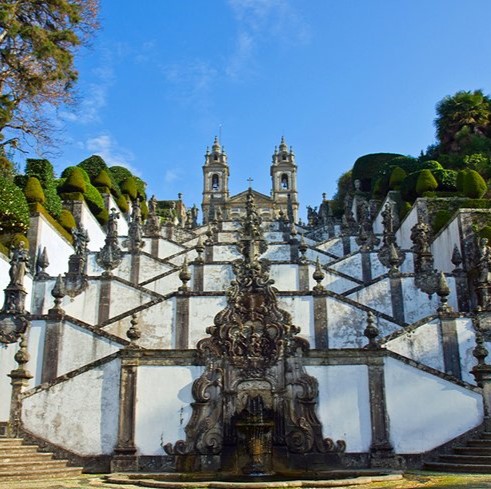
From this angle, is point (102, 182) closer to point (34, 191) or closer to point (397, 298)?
point (34, 191)

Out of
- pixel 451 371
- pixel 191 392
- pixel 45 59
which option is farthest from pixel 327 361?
pixel 45 59

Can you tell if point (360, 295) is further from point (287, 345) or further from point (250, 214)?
point (287, 345)

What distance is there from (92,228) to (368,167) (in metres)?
21.9

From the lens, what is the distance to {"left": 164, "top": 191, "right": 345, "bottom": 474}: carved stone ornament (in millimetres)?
12562

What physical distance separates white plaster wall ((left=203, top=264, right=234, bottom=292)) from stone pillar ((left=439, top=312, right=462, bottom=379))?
8586 mm

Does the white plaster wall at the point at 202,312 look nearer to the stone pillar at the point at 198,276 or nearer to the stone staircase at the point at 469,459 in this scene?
the stone pillar at the point at 198,276

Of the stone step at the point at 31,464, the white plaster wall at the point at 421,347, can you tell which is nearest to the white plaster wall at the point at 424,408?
the white plaster wall at the point at 421,347

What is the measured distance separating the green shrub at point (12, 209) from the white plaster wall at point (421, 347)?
14375 mm

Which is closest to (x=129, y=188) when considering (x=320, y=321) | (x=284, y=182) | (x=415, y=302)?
(x=415, y=302)

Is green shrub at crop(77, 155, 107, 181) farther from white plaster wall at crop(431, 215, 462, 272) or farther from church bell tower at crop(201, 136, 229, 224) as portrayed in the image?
church bell tower at crop(201, 136, 229, 224)

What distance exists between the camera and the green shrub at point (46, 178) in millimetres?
27331

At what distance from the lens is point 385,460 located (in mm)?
12461

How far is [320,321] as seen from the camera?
17922 mm

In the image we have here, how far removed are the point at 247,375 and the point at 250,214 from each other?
36.2 ft
